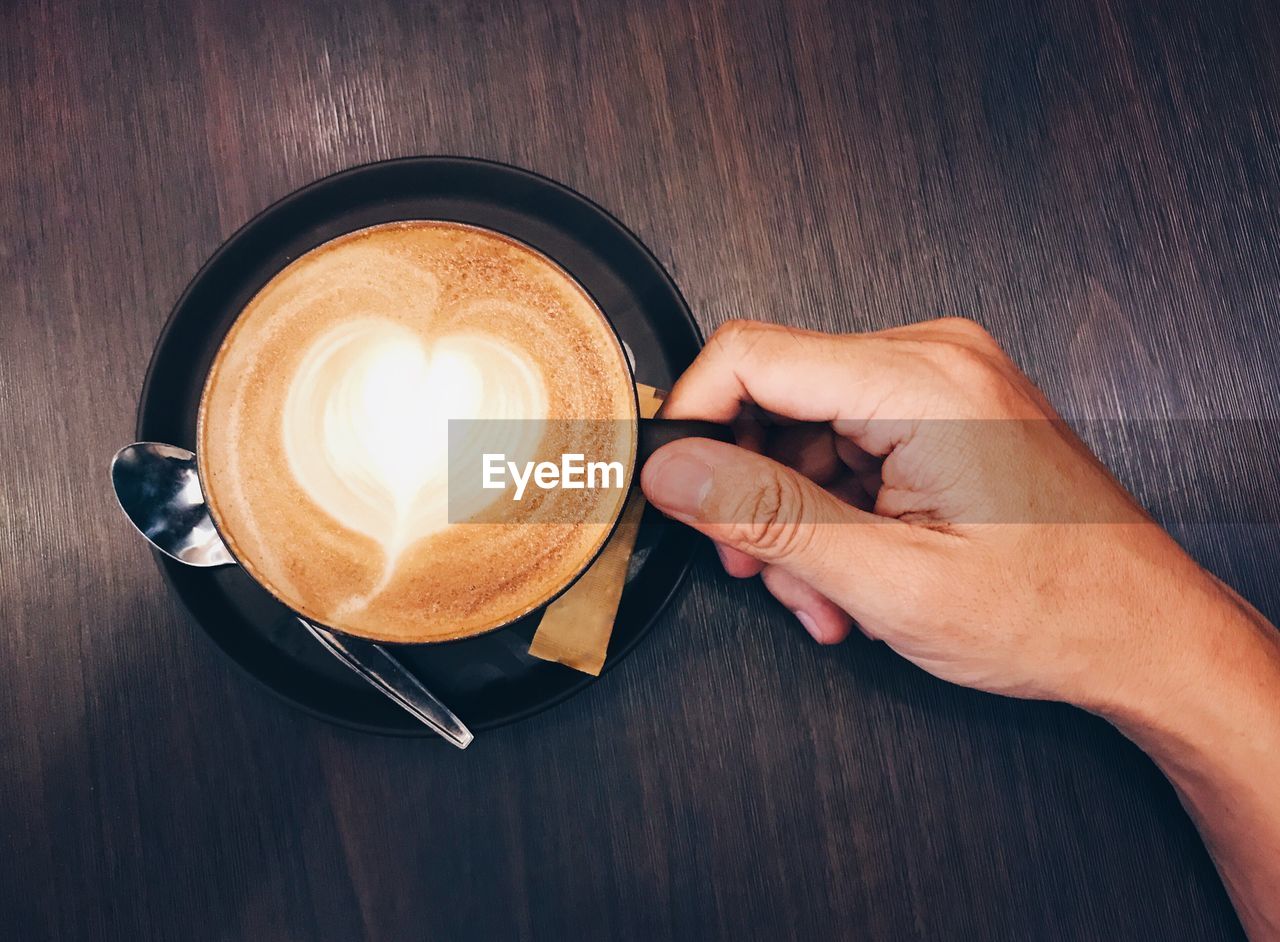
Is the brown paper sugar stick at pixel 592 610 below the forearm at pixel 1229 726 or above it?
above

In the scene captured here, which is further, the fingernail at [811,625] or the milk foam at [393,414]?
the fingernail at [811,625]

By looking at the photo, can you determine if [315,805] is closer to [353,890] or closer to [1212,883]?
[353,890]

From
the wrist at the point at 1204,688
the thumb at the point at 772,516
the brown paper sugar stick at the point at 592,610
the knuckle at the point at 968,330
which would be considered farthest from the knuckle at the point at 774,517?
the wrist at the point at 1204,688

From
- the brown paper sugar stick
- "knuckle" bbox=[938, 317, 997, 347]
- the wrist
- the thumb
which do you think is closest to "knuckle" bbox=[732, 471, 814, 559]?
the thumb

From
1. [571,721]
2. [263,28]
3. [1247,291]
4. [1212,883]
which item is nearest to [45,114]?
[263,28]

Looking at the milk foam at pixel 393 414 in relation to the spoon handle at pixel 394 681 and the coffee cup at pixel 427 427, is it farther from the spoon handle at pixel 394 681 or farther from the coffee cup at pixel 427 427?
the spoon handle at pixel 394 681

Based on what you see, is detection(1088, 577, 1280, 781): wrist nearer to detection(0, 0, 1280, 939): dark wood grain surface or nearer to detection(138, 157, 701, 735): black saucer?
Result: detection(0, 0, 1280, 939): dark wood grain surface

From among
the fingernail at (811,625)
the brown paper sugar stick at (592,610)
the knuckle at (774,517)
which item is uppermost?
the knuckle at (774,517)

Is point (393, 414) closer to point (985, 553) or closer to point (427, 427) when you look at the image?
point (427, 427)
